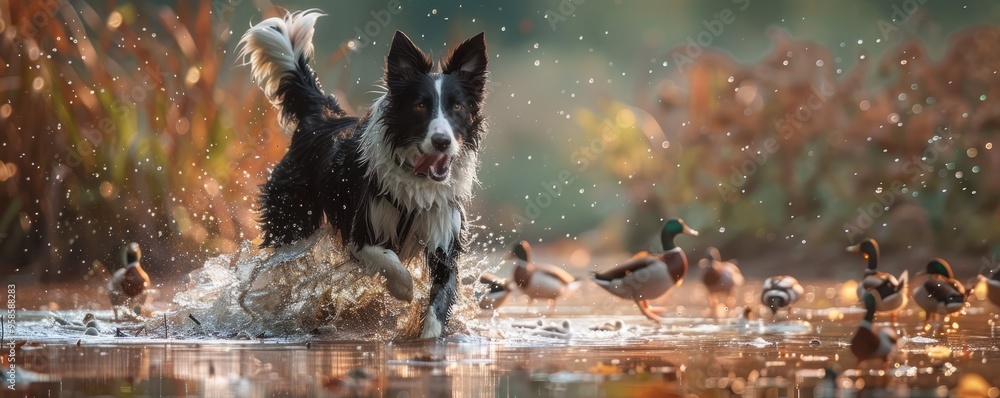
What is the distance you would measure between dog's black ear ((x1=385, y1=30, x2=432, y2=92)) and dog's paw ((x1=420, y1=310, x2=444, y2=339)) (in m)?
1.07

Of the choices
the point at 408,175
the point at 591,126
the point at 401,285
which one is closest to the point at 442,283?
the point at 401,285

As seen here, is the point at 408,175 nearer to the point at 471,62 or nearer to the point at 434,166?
the point at 434,166

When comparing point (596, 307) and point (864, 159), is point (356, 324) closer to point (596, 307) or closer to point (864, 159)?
point (596, 307)

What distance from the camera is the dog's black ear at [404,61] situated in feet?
17.7

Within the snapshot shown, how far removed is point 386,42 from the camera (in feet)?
43.5

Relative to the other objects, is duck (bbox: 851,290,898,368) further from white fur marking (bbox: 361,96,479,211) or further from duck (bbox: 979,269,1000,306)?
duck (bbox: 979,269,1000,306)

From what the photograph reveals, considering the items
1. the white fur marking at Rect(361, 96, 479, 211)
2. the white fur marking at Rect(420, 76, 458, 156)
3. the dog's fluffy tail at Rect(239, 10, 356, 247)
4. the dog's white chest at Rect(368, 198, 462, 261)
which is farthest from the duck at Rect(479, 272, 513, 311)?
the white fur marking at Rect(420, 76, 458, 156)

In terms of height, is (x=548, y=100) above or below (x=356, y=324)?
above

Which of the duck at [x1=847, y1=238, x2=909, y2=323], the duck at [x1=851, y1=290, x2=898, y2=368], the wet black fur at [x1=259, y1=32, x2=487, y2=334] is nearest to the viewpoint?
the duck at [x1=851, y1=290, x2=898, y2=368]

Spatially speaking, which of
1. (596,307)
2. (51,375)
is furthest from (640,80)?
(51,375)

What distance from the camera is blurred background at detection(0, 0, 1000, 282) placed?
30.0 feet

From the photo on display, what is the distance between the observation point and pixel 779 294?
21.9 feet

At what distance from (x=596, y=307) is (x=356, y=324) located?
91.9 inches

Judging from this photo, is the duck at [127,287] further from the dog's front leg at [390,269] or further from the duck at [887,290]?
the duck at [887,290]
